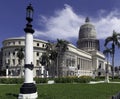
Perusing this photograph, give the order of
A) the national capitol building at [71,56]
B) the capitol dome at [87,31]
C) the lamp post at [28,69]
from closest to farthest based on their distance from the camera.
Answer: the lamp post at [28,69] < the national capitol building at [71,56] < the capitol dome at [87,31]

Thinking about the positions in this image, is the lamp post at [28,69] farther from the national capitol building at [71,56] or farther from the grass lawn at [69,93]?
the national capitol building at [71,56]

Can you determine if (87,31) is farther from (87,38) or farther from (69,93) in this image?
(69,93)

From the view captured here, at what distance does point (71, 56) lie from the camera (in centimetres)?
11888

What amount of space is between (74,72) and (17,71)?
29821 millimetres

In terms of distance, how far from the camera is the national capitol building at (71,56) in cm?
10003

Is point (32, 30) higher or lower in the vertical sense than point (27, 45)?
higher

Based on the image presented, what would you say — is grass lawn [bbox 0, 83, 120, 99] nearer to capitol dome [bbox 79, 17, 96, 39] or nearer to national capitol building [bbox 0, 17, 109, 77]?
national capitol building [bbox 0, 17, 109, 77]

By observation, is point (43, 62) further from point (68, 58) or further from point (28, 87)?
point (28, 87)

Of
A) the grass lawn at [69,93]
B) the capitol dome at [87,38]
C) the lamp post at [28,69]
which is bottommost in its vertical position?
the grass lawn at [69,93]

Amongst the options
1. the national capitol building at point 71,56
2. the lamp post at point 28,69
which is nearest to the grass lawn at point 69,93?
the lamp post at point 28,69

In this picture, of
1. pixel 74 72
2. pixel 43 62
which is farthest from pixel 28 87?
pixel 74 72

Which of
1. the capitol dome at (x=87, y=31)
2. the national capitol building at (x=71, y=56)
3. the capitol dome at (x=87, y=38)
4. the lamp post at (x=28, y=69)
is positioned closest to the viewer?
the lamp post at (x=28, y=69)

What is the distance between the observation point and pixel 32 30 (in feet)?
54.7

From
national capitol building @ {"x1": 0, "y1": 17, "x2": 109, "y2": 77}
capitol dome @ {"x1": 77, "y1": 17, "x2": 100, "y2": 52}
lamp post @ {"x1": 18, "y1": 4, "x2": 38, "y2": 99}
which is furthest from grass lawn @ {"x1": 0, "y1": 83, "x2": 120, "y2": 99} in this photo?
capitol dome @ {"x1": 77, "y1": 17, "x2": 100, "y2": 52}
